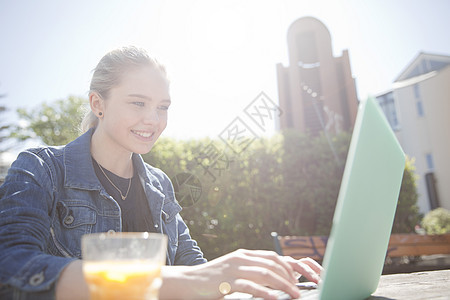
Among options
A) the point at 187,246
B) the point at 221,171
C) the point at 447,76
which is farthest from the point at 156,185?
the point at 447,76

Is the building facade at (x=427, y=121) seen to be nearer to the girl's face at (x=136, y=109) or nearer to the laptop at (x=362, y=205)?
the girl's face at (x=136, y=109)

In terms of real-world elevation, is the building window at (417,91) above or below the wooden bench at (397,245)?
above

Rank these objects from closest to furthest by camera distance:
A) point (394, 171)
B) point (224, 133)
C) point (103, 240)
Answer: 1. point (103, 240)
2. point (394, 171)
3. point (224, 133)

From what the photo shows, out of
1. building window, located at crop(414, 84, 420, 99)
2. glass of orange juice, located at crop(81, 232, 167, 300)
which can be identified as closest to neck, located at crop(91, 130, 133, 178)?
glass of orange juice, located at crop(81, 232, 167, 300)

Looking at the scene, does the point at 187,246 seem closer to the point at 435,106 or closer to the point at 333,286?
the point at 333,286

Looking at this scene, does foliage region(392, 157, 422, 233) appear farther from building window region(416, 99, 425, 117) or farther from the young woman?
building window region(416, 99, 425, 117)

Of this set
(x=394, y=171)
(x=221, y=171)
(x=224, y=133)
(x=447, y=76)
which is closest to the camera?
(x=394, y=171)

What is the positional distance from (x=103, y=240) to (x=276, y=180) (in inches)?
196

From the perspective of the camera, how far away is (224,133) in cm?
532

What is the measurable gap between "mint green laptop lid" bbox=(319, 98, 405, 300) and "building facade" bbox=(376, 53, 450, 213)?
1724cm

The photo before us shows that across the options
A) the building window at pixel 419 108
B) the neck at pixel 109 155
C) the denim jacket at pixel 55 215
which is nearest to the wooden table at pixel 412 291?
the denim jacket at pixel 55 215

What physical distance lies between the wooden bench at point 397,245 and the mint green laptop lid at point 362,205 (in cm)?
244

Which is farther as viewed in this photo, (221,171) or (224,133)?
(224,133)

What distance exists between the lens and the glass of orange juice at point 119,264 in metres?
0.53
